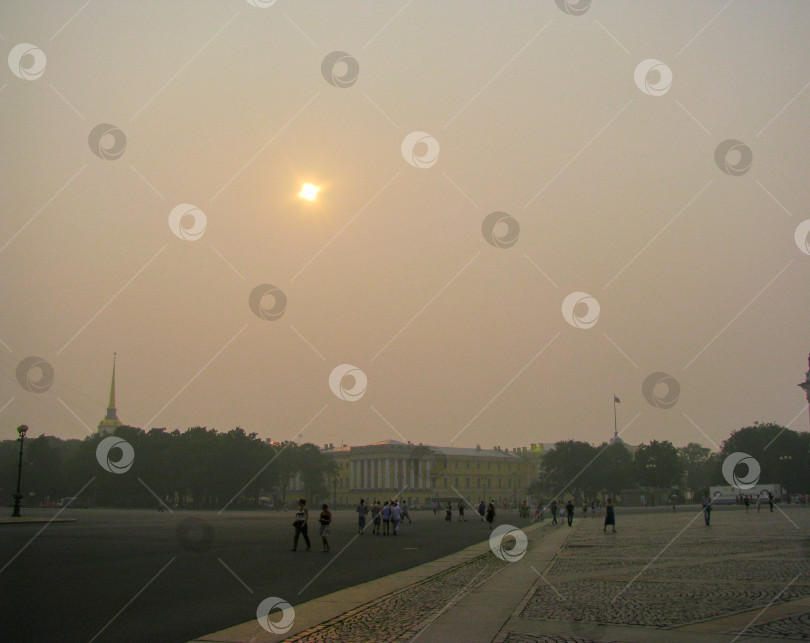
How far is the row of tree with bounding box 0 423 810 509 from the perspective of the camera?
121625mm

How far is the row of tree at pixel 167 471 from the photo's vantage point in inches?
4722

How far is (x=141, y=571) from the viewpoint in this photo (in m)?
18.9

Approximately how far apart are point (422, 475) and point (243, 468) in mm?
58842

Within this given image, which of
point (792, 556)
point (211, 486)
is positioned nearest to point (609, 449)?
point (211, 486)

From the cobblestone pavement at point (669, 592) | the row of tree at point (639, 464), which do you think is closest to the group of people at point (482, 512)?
the cobblestone pavement at point (669, 592)

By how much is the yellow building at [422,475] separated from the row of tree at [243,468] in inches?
701

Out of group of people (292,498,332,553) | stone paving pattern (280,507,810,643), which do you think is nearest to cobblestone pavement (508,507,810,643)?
stone paving pattern (280,507,810,643)

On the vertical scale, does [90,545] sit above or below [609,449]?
below

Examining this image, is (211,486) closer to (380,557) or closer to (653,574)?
(380,557)

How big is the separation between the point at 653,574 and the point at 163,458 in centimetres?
11744

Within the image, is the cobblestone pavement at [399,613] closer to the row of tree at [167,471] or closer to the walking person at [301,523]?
the walking person at [301,523]

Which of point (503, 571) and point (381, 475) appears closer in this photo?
point (503, 571)

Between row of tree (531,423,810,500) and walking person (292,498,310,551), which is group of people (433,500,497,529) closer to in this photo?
walking person (292,498,310,551)

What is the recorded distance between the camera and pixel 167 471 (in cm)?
12262
